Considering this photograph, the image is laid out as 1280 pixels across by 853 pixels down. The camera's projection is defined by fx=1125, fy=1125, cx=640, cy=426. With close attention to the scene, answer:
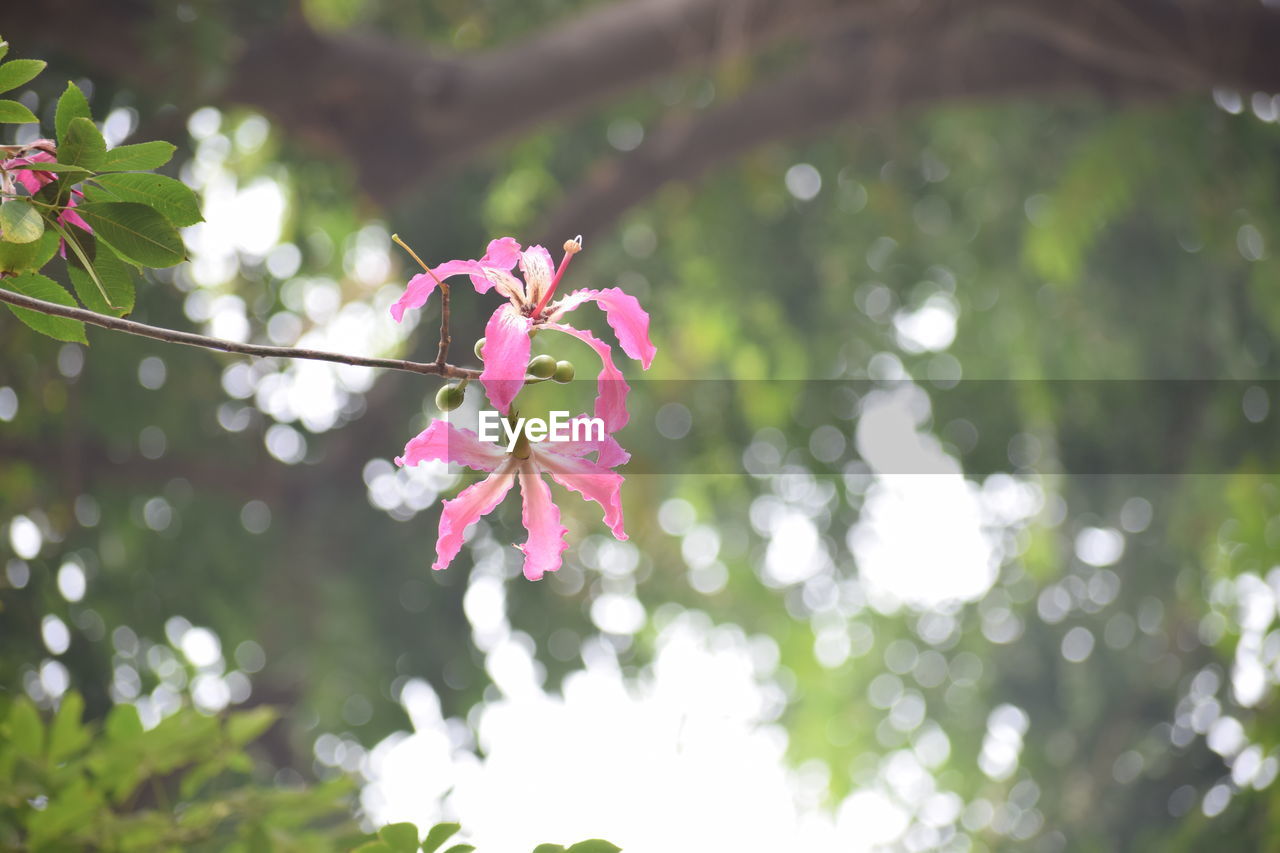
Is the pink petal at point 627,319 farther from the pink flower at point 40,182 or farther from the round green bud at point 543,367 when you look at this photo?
the pink flower at point 40,182

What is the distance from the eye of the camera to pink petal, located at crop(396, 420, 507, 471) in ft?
2.12

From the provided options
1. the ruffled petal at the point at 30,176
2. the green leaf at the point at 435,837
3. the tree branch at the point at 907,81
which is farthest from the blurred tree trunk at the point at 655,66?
the green leaf at the point at 435,837

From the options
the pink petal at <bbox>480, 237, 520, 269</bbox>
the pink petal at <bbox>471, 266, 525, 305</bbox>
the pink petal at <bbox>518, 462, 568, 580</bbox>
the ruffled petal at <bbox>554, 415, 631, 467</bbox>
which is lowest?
the pink petal at <bbox>518, 462, 568, 580</bbox>

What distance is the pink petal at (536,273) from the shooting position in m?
0.68

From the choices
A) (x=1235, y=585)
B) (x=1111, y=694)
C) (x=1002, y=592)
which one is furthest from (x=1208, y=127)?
(x=1002, y=592)

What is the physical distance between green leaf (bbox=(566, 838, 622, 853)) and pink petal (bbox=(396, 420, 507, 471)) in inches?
13.1

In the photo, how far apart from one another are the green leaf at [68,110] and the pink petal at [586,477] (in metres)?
0.31

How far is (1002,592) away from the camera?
16.9 ft

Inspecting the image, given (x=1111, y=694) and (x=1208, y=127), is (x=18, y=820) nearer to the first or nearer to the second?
(x=1208, y=127)

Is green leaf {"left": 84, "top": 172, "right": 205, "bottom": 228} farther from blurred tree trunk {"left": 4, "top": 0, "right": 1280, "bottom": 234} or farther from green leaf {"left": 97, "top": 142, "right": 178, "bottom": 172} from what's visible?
blurred tree trunk {"left": 4, "top": 0, "right": 1280, "bottom": 234}

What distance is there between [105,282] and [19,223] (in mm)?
86

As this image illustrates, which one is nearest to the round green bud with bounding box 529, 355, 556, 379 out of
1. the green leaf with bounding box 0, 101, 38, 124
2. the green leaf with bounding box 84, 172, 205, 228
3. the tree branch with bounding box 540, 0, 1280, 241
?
the green leaf with bounding box 84, 172, 205, 228

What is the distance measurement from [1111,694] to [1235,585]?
137cm

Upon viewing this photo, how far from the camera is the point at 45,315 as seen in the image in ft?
2.12
